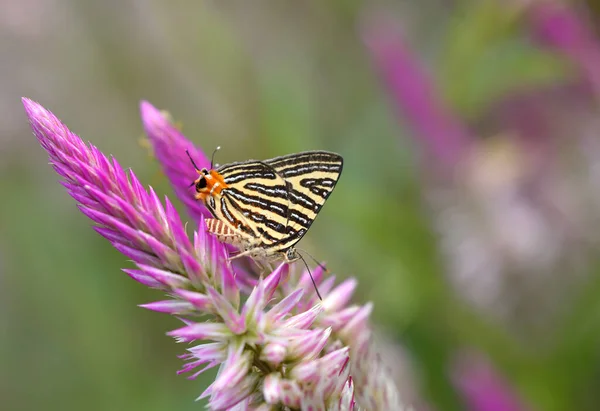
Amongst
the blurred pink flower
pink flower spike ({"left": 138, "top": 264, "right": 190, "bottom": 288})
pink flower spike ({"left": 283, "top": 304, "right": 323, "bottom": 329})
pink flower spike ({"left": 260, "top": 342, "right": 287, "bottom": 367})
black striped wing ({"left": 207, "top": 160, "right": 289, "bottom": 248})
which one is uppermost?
black striped wing ({"left": 207, "top": 160, "right": 289, "bottom": 248})

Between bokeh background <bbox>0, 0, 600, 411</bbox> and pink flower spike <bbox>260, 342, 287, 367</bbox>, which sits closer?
pink flower spike <bbox>260, 342, 287, 367</bbox>

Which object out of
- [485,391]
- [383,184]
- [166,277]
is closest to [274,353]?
[166,277]

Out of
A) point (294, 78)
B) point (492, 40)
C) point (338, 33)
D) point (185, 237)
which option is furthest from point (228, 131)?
point (185, 237)

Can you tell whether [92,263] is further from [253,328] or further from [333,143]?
[253,328]

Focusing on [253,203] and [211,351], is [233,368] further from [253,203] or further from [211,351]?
[253,203]

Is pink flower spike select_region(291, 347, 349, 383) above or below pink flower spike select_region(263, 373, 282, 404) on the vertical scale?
above

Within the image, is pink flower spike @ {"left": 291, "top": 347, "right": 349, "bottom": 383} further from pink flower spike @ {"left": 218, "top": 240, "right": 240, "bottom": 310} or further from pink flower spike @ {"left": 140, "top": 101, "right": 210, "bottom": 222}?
pink flower spike @ {"left": 140, "top": 101, "right": 210, "bottom": 222}

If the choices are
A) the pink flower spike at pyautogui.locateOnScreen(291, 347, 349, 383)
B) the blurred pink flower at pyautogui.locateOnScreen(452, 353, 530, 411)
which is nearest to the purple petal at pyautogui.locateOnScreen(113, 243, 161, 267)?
the pink flower spike at pyautogui.locateOnScreen(291, 347, 349, 383)
